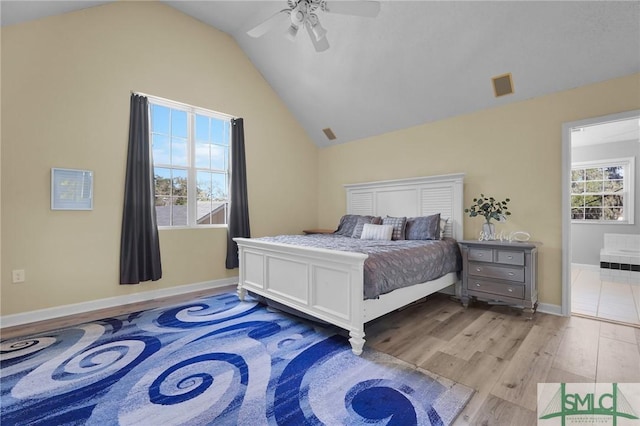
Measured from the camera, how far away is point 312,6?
2.37m

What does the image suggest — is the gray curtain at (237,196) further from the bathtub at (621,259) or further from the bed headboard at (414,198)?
the bathtub at (621,259)

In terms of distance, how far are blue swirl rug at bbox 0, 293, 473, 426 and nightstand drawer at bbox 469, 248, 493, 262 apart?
173 cm

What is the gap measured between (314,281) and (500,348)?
1.60m

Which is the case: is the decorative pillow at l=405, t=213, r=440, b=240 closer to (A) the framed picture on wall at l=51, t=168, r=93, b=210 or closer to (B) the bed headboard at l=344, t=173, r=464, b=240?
(B) the bed headboard at l=344, t=173, r=464, b=240

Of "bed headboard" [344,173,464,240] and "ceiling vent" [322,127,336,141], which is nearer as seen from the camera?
"bed headboard" [344,173,464,240]

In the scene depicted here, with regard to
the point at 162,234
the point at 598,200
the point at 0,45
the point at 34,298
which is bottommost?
the point at 34,298

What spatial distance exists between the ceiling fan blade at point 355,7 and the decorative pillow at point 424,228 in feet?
7.79

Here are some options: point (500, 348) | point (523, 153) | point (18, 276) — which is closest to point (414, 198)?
point (523, 153)

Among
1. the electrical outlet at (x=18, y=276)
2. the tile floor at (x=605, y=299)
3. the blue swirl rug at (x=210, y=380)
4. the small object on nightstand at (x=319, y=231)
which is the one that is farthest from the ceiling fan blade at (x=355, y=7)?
the electrical outlet at (x=18, y=276)

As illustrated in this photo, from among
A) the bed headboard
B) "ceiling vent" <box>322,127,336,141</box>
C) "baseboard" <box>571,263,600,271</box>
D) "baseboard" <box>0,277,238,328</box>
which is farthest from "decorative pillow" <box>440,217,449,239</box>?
"baseboard" <box>571,263,600,271</box>

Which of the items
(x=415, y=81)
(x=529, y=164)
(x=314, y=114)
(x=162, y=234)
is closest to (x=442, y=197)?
(x=529, y=164)

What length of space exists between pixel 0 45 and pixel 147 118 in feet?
4.19

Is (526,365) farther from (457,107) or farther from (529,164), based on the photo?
(457,107)

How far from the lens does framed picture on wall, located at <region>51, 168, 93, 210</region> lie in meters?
2.92
